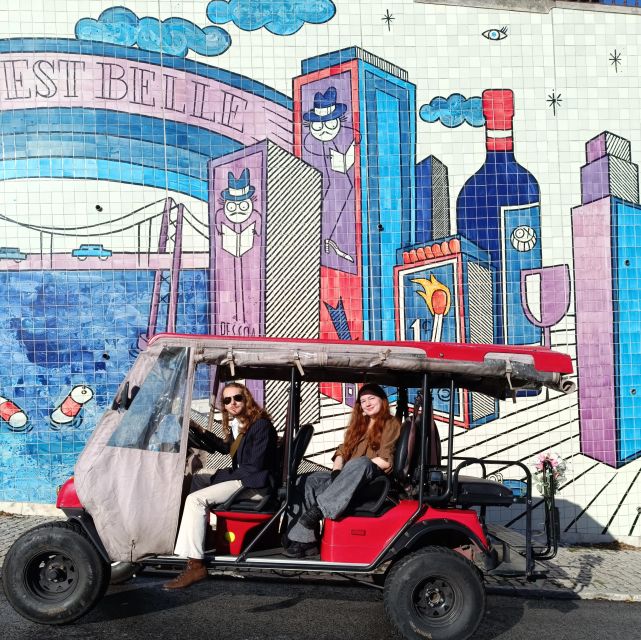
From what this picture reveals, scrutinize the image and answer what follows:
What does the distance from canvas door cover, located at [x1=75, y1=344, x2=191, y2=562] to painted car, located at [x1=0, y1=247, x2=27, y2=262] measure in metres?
4.49

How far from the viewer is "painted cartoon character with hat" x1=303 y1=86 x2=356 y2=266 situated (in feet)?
32.8

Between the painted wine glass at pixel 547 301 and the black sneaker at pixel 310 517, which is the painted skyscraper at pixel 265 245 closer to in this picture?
the painted wine glass at pixel 547 301

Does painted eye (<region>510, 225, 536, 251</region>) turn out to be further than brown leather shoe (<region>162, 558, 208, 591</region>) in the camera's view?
Yes

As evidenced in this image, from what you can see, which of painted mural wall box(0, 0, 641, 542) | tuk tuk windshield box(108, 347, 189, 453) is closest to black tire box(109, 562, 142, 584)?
tuk tuk windshield box(108, 347, 189, 453)

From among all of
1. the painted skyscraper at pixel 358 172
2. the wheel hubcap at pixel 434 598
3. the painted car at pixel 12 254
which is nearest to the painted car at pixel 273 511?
the wheel hubcap at pixel 434 598

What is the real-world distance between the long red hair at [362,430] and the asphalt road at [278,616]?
1.25m

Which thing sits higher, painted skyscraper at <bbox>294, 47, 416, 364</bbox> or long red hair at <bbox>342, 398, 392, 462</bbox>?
painted skyscraper at <bbox>294, 47, 416, 364</bbox>

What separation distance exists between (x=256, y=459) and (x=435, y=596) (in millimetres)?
1598

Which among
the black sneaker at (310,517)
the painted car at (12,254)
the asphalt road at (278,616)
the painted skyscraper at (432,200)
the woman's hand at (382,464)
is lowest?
the asphalt road at (278,616)

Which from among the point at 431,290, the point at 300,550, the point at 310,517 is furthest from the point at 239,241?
the point at 300,550

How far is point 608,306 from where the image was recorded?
10000 mm

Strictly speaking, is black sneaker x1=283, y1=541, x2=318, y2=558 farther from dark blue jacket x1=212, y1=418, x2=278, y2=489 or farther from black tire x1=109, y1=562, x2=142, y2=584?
black tire x1=109, y1=562, x2=142, y2=584

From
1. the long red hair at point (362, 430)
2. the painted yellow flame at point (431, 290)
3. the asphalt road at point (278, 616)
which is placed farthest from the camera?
the painted yellow flame at point (431, 290)

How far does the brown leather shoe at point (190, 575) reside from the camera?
5641 mm
